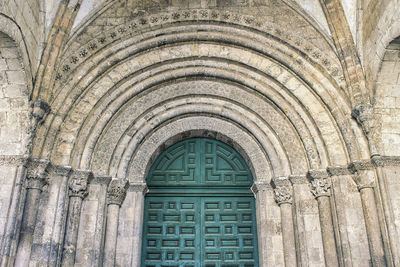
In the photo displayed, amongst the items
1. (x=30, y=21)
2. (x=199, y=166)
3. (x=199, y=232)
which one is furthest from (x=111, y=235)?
(x=30, y=21)

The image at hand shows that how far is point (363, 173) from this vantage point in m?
5.75

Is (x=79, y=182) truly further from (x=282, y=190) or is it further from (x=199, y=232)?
(x=282, y=190)

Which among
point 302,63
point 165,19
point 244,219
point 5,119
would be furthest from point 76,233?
point 302,63

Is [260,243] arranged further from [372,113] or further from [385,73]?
[385,73]

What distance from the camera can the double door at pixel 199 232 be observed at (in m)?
6.20

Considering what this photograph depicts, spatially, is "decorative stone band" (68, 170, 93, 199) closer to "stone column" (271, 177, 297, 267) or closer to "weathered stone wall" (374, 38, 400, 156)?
"stone column" (271, 177, 297, 267)

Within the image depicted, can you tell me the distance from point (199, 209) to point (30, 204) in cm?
256

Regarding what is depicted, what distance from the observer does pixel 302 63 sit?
22.0 feet

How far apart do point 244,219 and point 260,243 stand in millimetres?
532

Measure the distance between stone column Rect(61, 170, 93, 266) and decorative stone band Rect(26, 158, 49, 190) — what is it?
386 millimetres

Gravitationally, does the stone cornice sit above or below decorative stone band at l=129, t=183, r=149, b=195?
above

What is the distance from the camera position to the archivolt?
6242 mm

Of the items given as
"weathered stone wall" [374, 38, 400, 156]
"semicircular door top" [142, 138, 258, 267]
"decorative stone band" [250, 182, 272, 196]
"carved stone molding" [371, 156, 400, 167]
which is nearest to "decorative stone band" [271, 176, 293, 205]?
"decorative stone band" [250, 182, 272, 196]

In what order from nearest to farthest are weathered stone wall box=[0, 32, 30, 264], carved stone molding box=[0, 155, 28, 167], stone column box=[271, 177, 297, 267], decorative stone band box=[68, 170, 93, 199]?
1. weathered stone wall box=[0, 32, 30, 264]
2. carved stone molding box=[0, 155, 28, 167]
3. stone column box=[271, 177, 297, 267]
4. decorative stone band box=[68, 170, 93, 199]
